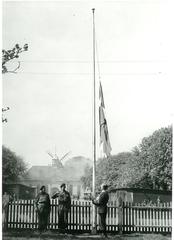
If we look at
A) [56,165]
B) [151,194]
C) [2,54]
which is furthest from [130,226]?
[56,165]

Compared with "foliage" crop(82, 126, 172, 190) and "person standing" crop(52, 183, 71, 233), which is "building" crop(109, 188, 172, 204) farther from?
"person standing" crop(52, 183, 71, 233)

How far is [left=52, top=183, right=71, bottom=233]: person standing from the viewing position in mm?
13211

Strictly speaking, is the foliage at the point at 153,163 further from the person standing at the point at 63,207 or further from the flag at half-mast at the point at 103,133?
the person standing at the point at 63,207

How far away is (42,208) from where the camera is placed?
12969mm

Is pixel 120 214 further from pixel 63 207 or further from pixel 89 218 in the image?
pixel 63 207

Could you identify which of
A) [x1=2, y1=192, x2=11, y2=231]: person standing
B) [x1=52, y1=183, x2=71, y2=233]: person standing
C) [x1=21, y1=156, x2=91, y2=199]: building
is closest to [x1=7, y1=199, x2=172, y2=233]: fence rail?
[x1=2, y1=192, x2=11, y2=231]: person standing

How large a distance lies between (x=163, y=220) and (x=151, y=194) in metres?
25.5

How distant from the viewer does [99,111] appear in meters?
13.2

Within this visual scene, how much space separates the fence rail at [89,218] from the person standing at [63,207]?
297 millimetres

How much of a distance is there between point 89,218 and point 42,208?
5.97 ft

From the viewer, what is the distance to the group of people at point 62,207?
12.5 metres

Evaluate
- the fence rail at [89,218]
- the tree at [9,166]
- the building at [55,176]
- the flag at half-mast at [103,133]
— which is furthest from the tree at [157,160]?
the building at [55,176]

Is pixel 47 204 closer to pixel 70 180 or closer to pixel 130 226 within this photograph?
pixel 130 226

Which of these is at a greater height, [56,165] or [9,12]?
[9,12]
